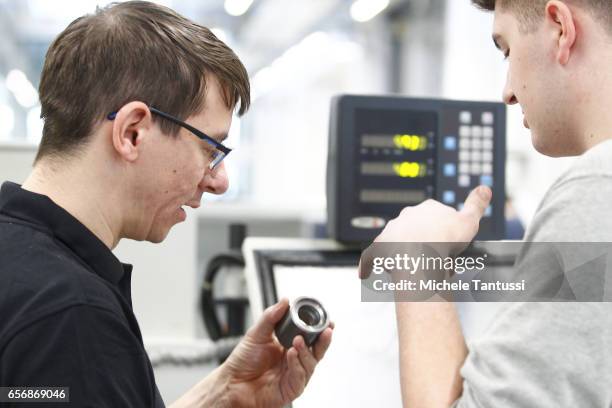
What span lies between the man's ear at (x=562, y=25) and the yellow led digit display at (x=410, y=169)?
2.00 ft

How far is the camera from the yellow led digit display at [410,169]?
1.45 meters

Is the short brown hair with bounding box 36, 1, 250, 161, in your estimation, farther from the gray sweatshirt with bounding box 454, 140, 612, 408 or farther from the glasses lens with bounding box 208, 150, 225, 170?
the gray sweatshirt with bounding box 454, 140, 612, 408

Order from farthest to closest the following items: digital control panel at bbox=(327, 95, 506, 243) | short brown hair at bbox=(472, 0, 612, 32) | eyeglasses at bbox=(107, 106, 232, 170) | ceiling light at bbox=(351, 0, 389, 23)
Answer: ceiling light at bbox=(351, 0, 389, 23) < digital control panel at bbox=(327, 95, 506, 243) < eyeglasses at bbox=(107, 106, 232, 170) < short brown hair at bbox=(472, 0, 612, 32)

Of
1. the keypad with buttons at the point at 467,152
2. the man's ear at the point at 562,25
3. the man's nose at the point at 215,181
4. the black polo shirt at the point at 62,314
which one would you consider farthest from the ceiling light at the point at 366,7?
the black polo shirt at the point at 62,314

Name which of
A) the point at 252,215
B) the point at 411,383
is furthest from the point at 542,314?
the point at 252,215

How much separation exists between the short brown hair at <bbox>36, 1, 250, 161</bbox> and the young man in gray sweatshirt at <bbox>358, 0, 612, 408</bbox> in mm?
345

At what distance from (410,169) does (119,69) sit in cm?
71

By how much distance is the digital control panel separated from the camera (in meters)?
1.43

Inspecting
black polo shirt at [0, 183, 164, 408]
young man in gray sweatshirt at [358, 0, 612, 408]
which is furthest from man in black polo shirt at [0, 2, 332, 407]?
young man in gray sweatshirt at [358, 0, 612, 408]

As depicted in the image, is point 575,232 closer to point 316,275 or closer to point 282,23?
point 316,275

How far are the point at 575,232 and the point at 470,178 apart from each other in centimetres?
73

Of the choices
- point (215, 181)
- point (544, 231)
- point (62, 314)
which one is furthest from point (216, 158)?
point (544, 231)

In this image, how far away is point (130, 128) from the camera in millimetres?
920

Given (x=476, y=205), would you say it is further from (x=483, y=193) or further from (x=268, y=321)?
(x=268, y=321)
